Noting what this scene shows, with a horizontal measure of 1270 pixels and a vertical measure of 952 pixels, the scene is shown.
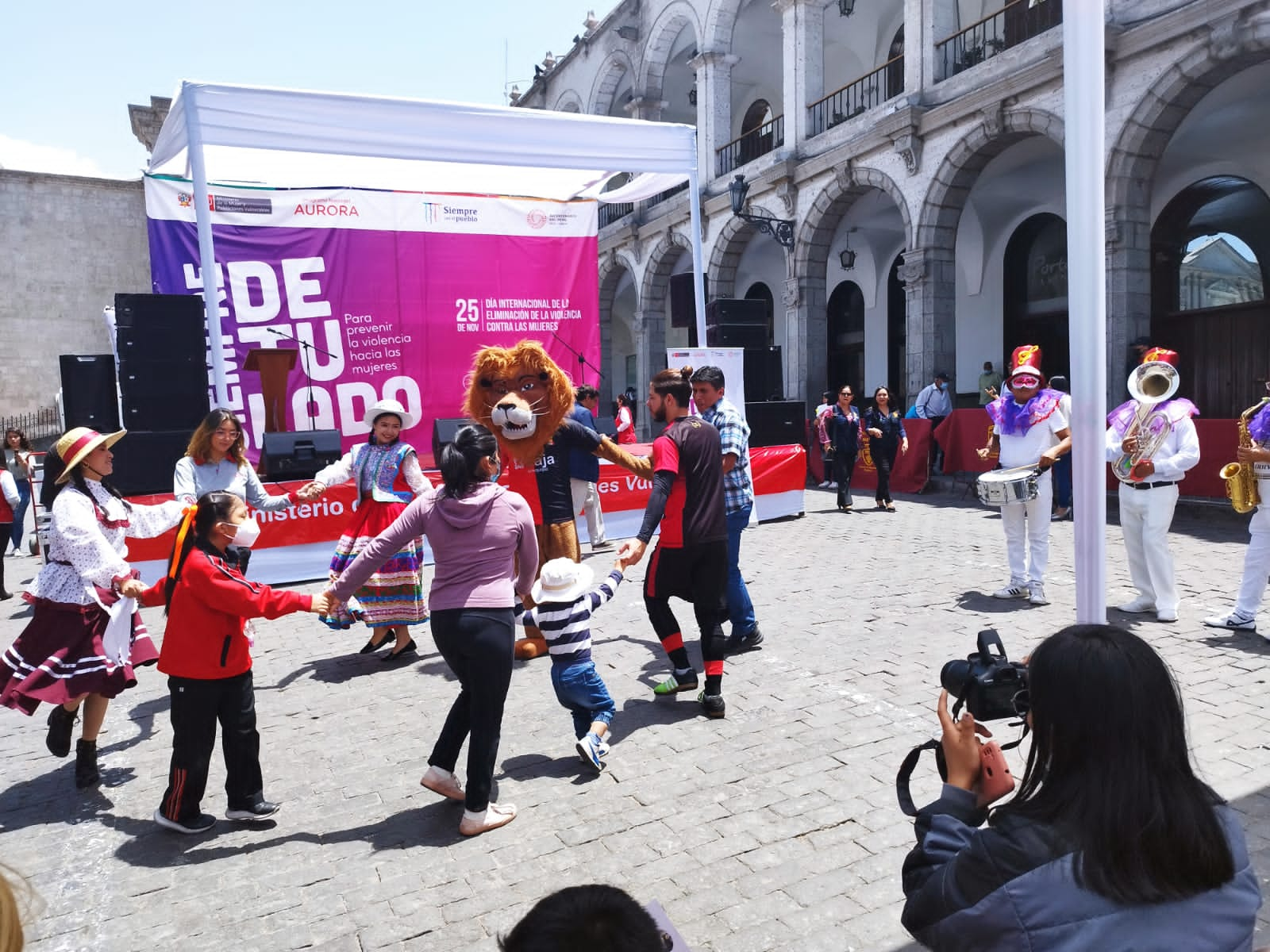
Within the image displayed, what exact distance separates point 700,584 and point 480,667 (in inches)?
59.9

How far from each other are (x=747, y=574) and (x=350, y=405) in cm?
572

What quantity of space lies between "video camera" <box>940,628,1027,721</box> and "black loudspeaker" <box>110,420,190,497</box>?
7.68 m

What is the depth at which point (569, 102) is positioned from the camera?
84.8ft

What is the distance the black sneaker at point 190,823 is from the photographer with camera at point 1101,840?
2989mm

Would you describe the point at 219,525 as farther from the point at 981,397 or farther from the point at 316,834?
the point at 981,397

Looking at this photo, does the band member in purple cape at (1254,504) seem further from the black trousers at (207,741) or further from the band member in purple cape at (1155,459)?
the black trousers at (207,741)

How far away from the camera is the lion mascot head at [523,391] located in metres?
5.03

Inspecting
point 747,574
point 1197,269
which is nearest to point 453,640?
point 747,574

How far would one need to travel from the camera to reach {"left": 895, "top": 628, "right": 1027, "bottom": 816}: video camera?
5.43ft

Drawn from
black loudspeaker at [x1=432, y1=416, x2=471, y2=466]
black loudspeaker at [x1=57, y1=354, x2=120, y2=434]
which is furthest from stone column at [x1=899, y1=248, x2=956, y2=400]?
black loudspeaker at [x1=57, y1=354, x2=120, y2=434]

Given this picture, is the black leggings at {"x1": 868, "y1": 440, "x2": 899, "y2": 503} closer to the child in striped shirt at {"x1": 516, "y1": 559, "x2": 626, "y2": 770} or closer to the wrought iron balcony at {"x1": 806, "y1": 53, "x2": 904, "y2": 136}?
the wrought iron balcony at {"x1": 806, "y1": 53, "x2": 904, "y2": 136}

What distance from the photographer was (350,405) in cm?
1086

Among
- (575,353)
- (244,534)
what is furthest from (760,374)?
(244,534)

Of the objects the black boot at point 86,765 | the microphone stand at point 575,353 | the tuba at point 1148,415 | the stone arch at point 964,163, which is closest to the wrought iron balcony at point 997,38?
the stone arch at point 964,163
